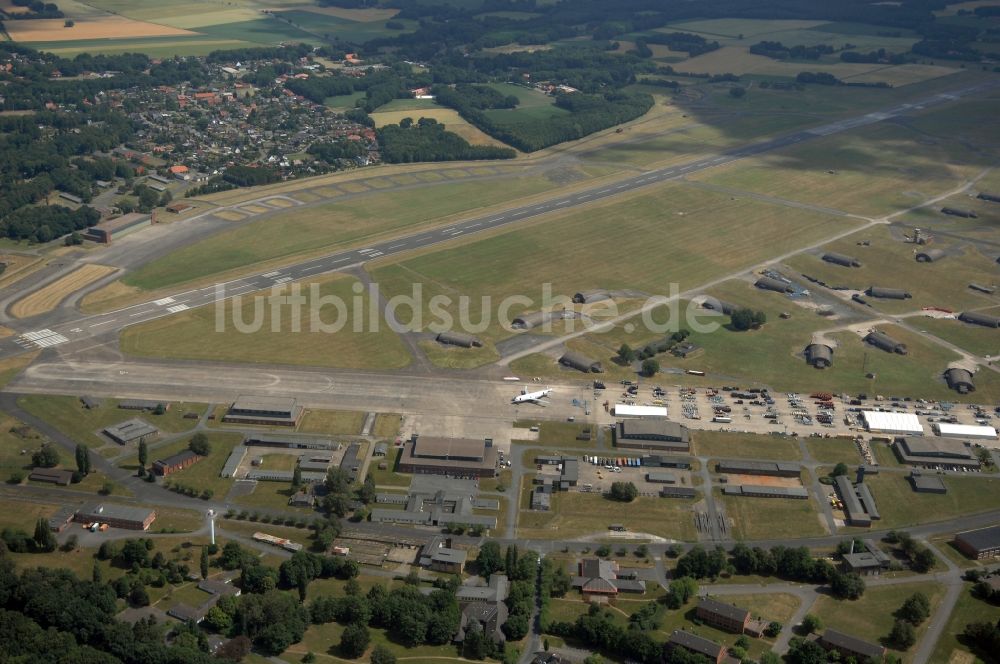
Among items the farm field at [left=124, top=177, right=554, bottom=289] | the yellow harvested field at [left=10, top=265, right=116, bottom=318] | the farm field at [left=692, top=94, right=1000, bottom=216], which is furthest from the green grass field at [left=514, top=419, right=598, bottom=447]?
the farm field at [left=692, top=94, right=1000, bottom=216]

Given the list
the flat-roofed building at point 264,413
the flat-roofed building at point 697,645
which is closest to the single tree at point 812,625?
the flat-roofed building at point 697,645

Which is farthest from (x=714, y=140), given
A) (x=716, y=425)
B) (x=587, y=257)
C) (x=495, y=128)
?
(x=716, y=425)

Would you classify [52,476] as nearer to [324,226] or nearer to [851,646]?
[851,646]

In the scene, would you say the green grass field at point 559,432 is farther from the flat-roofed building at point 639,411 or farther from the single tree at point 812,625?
the single tree at point 812,625

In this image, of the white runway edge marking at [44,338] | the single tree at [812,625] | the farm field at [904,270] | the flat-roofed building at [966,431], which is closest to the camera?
the single tree at [812,625]

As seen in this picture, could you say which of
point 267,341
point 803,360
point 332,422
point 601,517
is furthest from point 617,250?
point 601,517

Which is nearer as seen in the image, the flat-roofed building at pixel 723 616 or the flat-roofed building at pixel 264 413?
the flat-roofed building at pixel 723 616
